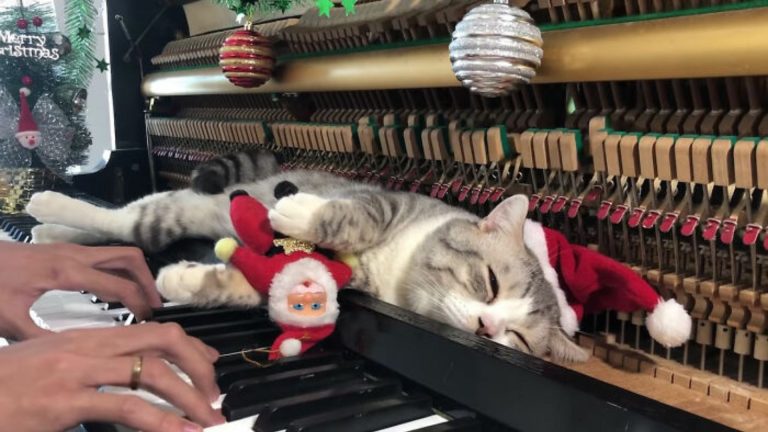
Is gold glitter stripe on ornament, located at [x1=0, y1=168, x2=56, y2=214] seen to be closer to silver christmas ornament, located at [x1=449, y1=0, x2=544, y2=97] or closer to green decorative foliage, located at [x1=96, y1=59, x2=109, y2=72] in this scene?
green decorative foliage, located at [x1=96, y1=59, x2=109, y2=72]

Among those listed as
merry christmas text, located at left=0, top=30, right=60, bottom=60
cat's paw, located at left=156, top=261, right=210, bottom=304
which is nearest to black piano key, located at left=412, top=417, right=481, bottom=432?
cat's paw, located at left=156, top=261, right=210, bottom=304

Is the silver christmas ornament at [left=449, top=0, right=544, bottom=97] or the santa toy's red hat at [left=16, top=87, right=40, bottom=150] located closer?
the silver christmas ornament at [left=449, top=0, right=544, bottom=97]

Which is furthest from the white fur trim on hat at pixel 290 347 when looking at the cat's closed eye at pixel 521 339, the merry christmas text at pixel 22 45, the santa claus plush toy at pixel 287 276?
the merry christmas text at pixel 22 45

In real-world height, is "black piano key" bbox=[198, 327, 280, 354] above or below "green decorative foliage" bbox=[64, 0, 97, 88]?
below

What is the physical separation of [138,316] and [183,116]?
91.6 inches

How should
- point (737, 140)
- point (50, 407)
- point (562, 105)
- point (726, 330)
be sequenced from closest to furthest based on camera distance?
point (50, 407) → point (737, 140) → point (726, 330) → point (562, 105)

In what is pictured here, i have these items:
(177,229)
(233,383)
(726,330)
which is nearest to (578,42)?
(726,330)

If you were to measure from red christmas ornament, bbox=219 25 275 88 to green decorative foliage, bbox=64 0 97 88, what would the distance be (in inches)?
62.9

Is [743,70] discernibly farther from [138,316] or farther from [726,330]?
[138,316]

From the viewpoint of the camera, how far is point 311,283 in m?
1.45

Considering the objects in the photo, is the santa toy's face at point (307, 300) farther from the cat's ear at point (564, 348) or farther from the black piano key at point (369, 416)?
the cat's ear at point (564, 348)

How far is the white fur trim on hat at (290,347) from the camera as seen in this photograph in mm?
1382

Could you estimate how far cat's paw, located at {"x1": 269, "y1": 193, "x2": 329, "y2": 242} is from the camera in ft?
5.07

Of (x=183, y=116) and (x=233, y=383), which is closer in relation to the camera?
(x=233, y=383)
